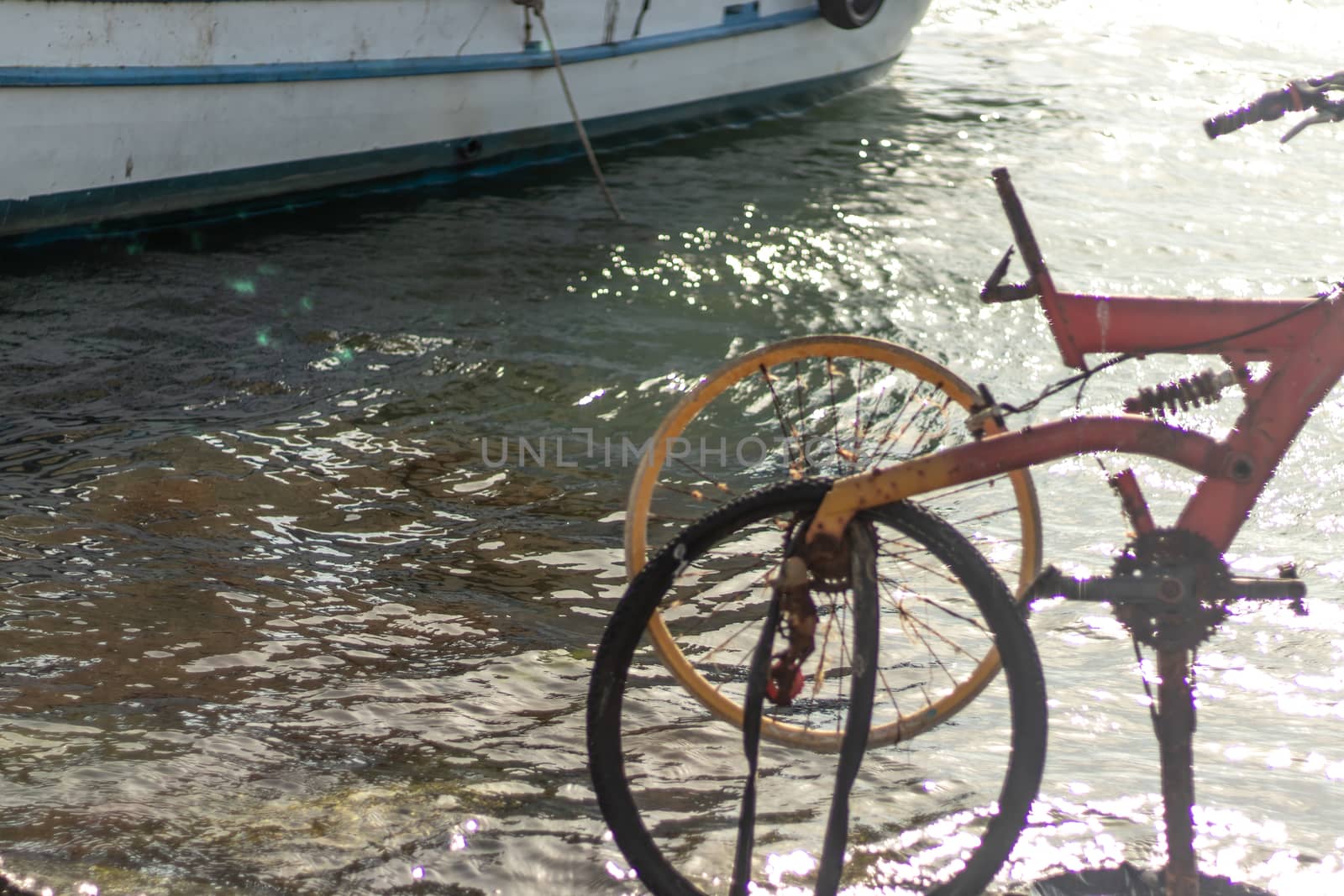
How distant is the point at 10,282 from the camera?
734 cm

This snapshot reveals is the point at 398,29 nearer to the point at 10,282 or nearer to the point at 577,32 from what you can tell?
the point at 577,32

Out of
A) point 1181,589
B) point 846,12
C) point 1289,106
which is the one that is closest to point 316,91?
point 846,12

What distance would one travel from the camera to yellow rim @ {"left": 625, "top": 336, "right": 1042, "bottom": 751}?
2.49 meters

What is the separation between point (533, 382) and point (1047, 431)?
423 centimetres

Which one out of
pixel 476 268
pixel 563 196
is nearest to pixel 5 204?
pixel 476 268

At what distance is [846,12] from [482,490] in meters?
8.17

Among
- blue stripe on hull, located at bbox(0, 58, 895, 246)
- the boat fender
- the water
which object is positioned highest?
the boat fender

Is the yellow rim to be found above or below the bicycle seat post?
below

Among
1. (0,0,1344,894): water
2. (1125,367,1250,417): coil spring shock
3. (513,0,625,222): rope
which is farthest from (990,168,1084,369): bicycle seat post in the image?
(513,0,625,222): rope

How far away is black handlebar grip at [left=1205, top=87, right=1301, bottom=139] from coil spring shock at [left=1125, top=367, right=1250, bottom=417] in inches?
16.4

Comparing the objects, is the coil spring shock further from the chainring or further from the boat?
the boat

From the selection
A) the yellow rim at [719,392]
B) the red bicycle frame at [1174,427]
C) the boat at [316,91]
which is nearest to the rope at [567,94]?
the boat at [316,91]

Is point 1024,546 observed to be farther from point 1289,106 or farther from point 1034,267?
point 1289,106

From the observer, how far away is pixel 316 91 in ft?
29.0
